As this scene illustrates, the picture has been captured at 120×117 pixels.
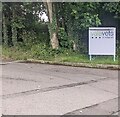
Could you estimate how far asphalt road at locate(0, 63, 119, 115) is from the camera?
6844 millimetres

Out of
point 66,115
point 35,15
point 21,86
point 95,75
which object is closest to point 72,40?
point 35,15

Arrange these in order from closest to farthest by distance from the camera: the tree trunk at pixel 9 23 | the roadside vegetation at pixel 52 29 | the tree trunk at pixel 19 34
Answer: the roadside vegetation at pixel 52 29
the tree trunk at pixel 9 23
the tree trunk at pixel 19 34

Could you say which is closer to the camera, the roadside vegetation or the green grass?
the green grass

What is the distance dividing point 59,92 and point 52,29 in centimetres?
957

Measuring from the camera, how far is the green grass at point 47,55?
15.1 meters

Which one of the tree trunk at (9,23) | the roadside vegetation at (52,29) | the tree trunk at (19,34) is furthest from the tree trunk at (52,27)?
the tree trunk at (9,23)

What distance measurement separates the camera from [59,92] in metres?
Result: 8.52

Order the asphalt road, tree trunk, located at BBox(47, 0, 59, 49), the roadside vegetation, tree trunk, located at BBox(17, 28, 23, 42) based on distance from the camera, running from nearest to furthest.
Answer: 1. the asphalt road
2. the roadside vegetation
3. tree trunk, located at BBox(47, 0, 59, 49)
4. tree trunk, located at BBox(17, 28, 23, 42)

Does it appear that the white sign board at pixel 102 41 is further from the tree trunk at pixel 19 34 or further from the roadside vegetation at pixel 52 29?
the tree trunk at pixel 19 34

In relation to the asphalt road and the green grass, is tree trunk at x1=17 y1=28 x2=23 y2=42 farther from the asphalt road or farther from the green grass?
the asphalt road

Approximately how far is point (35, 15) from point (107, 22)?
451 cm

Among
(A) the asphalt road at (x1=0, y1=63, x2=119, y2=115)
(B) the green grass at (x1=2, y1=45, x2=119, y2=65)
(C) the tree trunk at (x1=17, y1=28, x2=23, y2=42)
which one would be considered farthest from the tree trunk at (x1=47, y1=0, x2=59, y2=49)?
(A) the asphalt road at (x1=0, y1=63, x2=119, y2=115)

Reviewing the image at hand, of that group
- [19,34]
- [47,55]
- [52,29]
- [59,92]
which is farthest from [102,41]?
[59,92]

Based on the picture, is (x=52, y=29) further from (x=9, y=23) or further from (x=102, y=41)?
(x=102, y=41)
